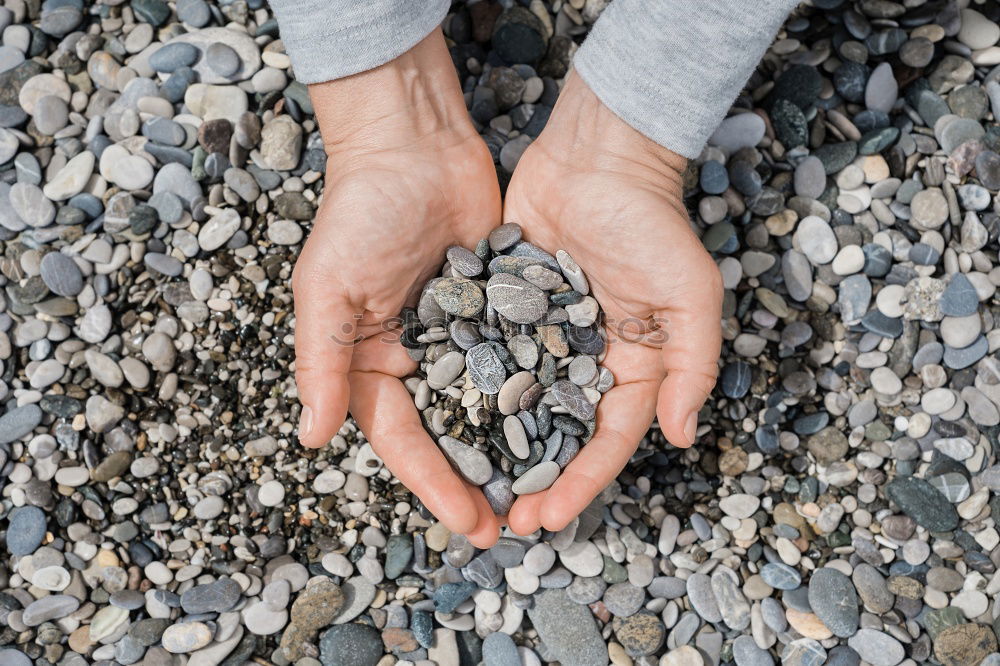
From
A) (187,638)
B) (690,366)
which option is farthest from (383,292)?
(187,638)

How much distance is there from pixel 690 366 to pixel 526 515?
18.4 inches

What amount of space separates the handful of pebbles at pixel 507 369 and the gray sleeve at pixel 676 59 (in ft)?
1.28

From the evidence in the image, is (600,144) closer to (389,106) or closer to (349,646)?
(389,106)

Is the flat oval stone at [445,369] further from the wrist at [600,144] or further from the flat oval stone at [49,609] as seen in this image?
the flat oval stone at [49,609]

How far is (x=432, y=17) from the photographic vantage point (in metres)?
1.95

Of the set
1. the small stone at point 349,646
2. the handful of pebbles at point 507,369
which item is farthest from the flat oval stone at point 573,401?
the small stone at point 349,646

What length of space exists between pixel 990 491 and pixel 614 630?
104 centimetres

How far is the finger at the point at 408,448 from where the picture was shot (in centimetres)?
169

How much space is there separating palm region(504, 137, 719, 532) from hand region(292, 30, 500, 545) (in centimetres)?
16

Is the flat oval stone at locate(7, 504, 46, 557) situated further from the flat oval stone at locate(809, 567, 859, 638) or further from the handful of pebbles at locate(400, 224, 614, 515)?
the flat oval stone at locate(809, 567, 859, 638)

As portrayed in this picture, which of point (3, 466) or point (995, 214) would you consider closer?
point (3, 466)

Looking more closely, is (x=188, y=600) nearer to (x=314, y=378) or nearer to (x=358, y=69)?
(x=314, y=378)

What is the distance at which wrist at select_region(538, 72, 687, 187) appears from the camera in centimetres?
191

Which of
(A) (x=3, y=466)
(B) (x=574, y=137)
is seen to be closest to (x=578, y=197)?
(B) (x=574, y=137)
